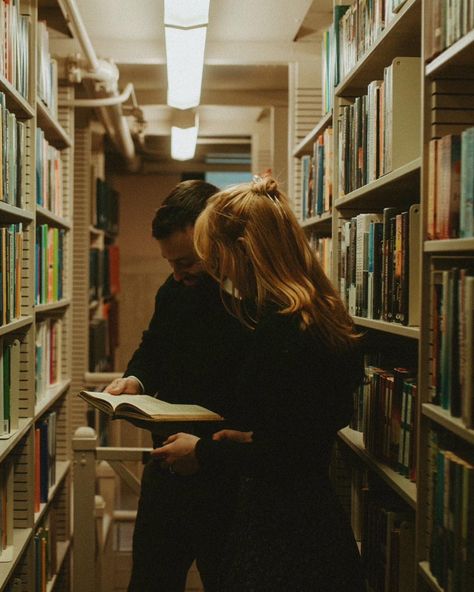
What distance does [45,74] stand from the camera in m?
2.63

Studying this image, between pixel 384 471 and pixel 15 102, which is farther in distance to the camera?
pixel 15 102

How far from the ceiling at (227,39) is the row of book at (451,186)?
196 cm

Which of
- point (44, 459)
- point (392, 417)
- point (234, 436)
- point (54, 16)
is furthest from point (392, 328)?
point (54, 16)

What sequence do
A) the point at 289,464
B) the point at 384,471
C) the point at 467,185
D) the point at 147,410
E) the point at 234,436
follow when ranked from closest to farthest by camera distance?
the point at 467,185 < the point at 289,464 < the point at 234,436 < the point at 147,410 < the point at 384,471

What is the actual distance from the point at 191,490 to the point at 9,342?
0.71 metres

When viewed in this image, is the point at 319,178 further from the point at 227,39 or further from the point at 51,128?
the point at 227,39

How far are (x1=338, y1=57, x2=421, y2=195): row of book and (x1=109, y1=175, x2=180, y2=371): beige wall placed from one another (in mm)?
Result: 5211

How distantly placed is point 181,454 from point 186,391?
1.35 ft

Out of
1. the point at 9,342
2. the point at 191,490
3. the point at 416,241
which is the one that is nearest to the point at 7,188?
the point at 9,342

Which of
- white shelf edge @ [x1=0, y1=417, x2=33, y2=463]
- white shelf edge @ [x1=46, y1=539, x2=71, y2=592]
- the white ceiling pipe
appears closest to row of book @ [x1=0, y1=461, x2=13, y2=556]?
white shelf edge @ [x1=0, y1=417, x2=33, y2=463]

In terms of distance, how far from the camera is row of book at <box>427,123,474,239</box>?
1.17 m

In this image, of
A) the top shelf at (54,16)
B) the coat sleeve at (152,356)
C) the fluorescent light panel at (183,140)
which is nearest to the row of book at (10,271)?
the coat sleeve at (152,356)

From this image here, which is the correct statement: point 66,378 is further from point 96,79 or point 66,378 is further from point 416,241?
point 416,241

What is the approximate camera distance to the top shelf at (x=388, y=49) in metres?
1.50
